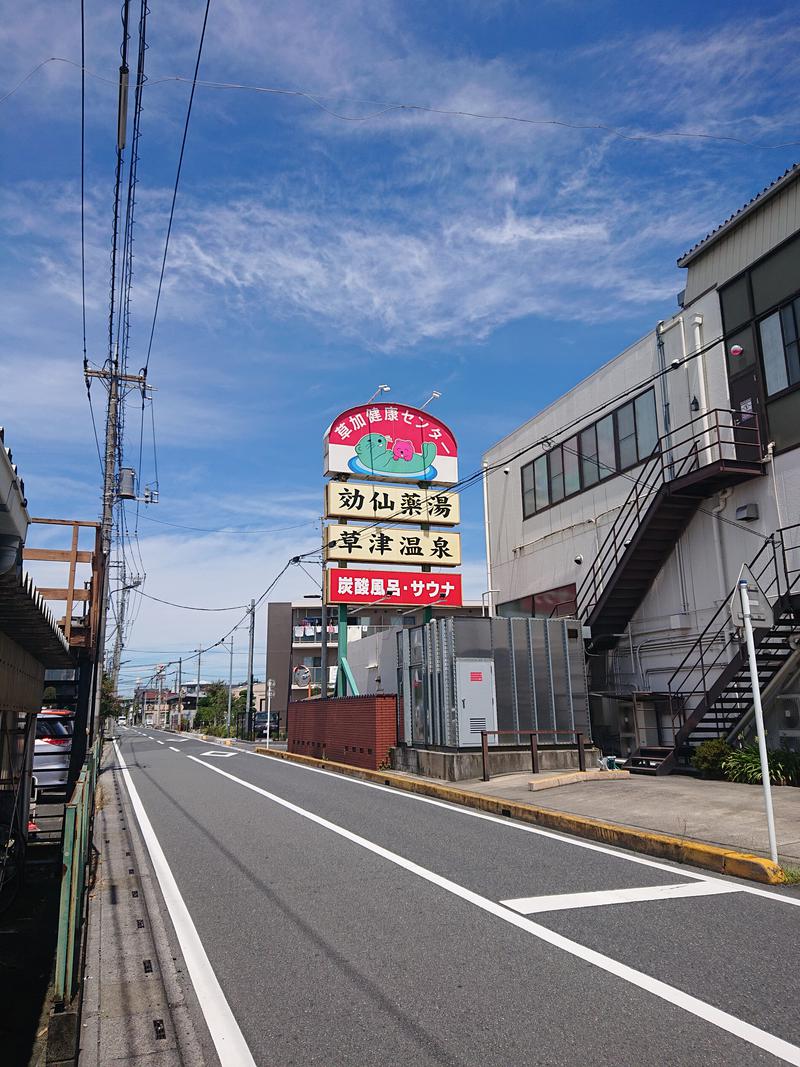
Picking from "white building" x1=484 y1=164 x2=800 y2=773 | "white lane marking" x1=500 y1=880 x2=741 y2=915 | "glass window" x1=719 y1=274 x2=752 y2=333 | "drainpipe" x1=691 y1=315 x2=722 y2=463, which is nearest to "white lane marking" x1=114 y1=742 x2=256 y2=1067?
"white lane marking" x1=500 y1=880 x2=741 y2=915

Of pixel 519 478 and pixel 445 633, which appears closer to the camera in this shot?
pixel 445 633

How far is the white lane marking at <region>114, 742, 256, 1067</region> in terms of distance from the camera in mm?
4028

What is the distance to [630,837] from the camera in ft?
29.2

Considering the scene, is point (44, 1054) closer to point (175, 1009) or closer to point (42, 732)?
point (175, 1009)

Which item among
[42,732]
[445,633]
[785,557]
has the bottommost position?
[42,732]

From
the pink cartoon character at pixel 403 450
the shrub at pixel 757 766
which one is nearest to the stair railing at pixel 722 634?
the shrub at pixel 757 766

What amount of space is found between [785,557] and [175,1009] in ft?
44.9

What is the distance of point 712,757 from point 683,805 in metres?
3.29

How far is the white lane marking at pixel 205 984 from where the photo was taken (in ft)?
13.2

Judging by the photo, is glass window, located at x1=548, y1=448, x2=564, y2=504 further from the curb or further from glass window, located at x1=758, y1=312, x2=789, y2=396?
the curb

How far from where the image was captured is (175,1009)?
15.3ft

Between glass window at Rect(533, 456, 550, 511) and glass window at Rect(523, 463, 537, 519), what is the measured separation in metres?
0.25

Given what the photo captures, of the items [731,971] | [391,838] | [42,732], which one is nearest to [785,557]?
[391,838]

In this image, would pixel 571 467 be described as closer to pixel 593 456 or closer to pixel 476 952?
pixel 593 456
